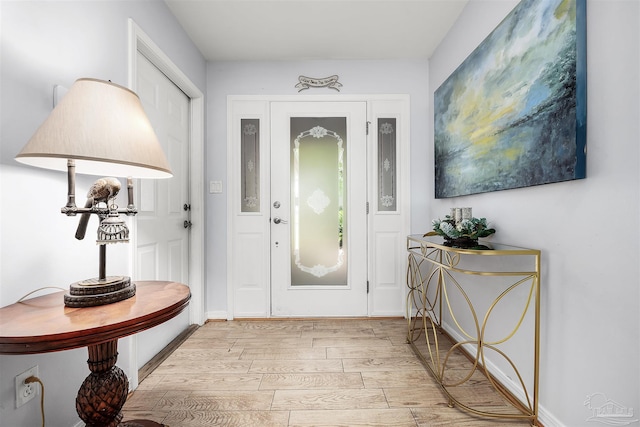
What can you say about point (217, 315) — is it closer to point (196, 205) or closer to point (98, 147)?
point (196, 205)

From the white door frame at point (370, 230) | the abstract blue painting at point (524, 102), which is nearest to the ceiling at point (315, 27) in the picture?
the white door frame at point (370, 230)

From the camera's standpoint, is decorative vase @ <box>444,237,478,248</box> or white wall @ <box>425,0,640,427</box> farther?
decorative vase @ <box>444,237,478,248</box>

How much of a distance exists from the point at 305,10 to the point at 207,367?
2.56 m

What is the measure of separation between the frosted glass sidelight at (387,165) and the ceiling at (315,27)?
0.66m

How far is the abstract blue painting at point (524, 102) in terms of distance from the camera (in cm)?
110

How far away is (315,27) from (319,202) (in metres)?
1.44

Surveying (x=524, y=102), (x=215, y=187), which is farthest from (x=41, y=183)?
(x=524, y=102)

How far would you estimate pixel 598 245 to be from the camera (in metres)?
1.05

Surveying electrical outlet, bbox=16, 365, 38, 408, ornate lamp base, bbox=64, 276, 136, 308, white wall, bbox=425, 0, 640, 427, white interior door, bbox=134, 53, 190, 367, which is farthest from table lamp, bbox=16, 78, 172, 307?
white wall, bbox=425, 0, 640, 427

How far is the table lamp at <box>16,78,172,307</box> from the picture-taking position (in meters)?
0.81

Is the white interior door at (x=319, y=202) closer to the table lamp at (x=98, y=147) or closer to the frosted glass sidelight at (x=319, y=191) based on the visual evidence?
the frosted glass sidelight at (x=319, y=191)

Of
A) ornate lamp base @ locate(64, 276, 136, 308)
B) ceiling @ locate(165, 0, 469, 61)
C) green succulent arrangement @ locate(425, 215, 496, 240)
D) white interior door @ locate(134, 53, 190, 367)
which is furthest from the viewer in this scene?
ceiling @ locate(165, 0, 469, 61)

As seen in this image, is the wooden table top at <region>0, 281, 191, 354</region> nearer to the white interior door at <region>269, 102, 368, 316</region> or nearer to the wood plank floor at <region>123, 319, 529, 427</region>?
the wood plank floor at <region>123, 319, 529, 427</region>

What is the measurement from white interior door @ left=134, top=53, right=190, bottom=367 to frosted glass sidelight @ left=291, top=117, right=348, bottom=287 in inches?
37.6
